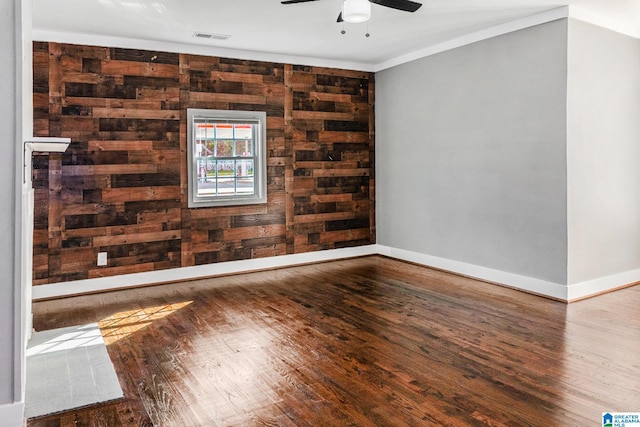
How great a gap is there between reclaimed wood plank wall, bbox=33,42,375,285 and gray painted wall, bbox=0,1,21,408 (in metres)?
2.98

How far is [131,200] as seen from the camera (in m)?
5.44

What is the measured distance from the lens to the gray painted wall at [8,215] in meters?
2.31

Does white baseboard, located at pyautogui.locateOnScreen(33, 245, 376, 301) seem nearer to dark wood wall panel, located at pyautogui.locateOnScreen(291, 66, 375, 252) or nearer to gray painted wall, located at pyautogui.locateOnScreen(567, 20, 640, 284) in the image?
dark wood wall panel, located at pyautogui.locateOnScreen(291, 66, 375, 252)

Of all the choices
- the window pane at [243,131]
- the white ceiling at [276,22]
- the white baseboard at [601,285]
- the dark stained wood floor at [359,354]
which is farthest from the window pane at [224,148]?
the white baseboard at [601,285]

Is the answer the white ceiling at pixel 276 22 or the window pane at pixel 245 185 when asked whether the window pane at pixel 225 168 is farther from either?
the white ceiling at pixel 276 22

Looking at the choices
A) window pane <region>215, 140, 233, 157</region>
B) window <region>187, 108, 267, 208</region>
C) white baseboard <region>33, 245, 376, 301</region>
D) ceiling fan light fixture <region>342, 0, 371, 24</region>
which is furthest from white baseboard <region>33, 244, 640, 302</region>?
ceiling fan light fixture <region>342, 0, 371, 24</region>

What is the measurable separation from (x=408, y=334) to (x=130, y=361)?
6.79 ft

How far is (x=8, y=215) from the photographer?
2350 mm

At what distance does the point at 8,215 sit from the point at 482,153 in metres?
4.67

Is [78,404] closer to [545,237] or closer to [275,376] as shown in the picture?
[275,376]

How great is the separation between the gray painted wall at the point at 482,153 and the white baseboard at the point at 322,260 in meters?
0.10

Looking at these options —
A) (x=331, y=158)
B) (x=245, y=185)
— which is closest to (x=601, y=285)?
(x=331, y=158)

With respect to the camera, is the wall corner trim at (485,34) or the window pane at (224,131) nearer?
the wall corner trim at (485,34)

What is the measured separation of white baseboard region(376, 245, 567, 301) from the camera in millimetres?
4727
